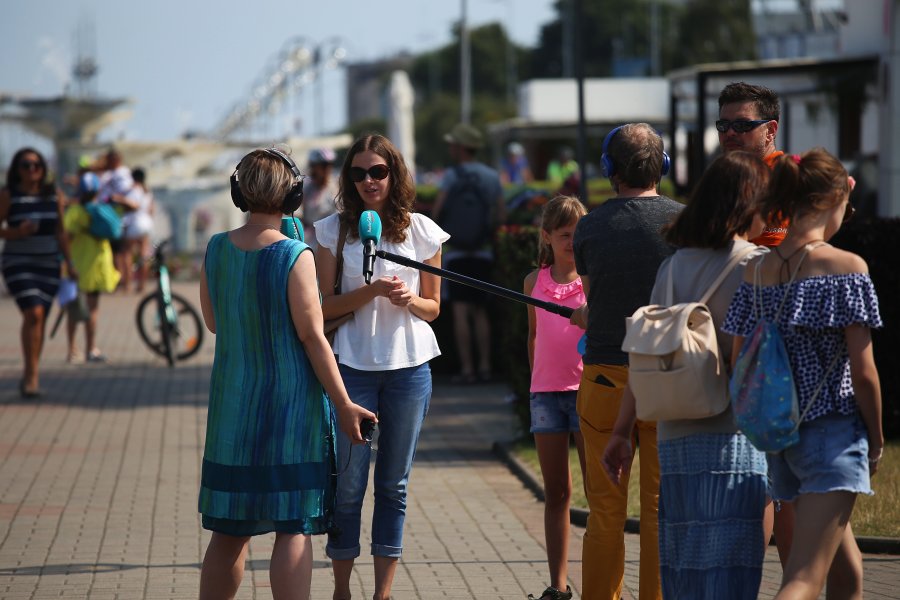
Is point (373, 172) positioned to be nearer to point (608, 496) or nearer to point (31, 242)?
point (608, 496)

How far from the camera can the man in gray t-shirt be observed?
15.7 feet

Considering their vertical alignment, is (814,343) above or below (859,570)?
above

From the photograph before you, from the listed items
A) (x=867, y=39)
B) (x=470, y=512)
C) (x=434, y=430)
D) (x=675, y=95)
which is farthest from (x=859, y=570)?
(x=675, y=95)

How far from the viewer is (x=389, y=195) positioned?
215 inches

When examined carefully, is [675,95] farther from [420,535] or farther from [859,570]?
[859,570]

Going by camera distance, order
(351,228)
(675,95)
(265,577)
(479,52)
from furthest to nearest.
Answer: (479,52), (675,95), (265,577), (351,228)

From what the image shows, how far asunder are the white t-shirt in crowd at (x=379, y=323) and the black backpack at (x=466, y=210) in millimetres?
7039

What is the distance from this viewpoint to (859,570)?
4.29 m

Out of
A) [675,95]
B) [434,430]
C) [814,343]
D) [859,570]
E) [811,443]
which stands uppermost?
[675,95]

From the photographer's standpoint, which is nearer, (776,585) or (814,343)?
(814,343)

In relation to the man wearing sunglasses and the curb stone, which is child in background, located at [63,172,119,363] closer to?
the curb stone

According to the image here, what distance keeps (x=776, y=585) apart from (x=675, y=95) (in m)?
14.0

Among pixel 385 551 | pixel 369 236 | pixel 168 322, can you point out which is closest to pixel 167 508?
pixel 385 551

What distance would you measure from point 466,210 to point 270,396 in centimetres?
805
